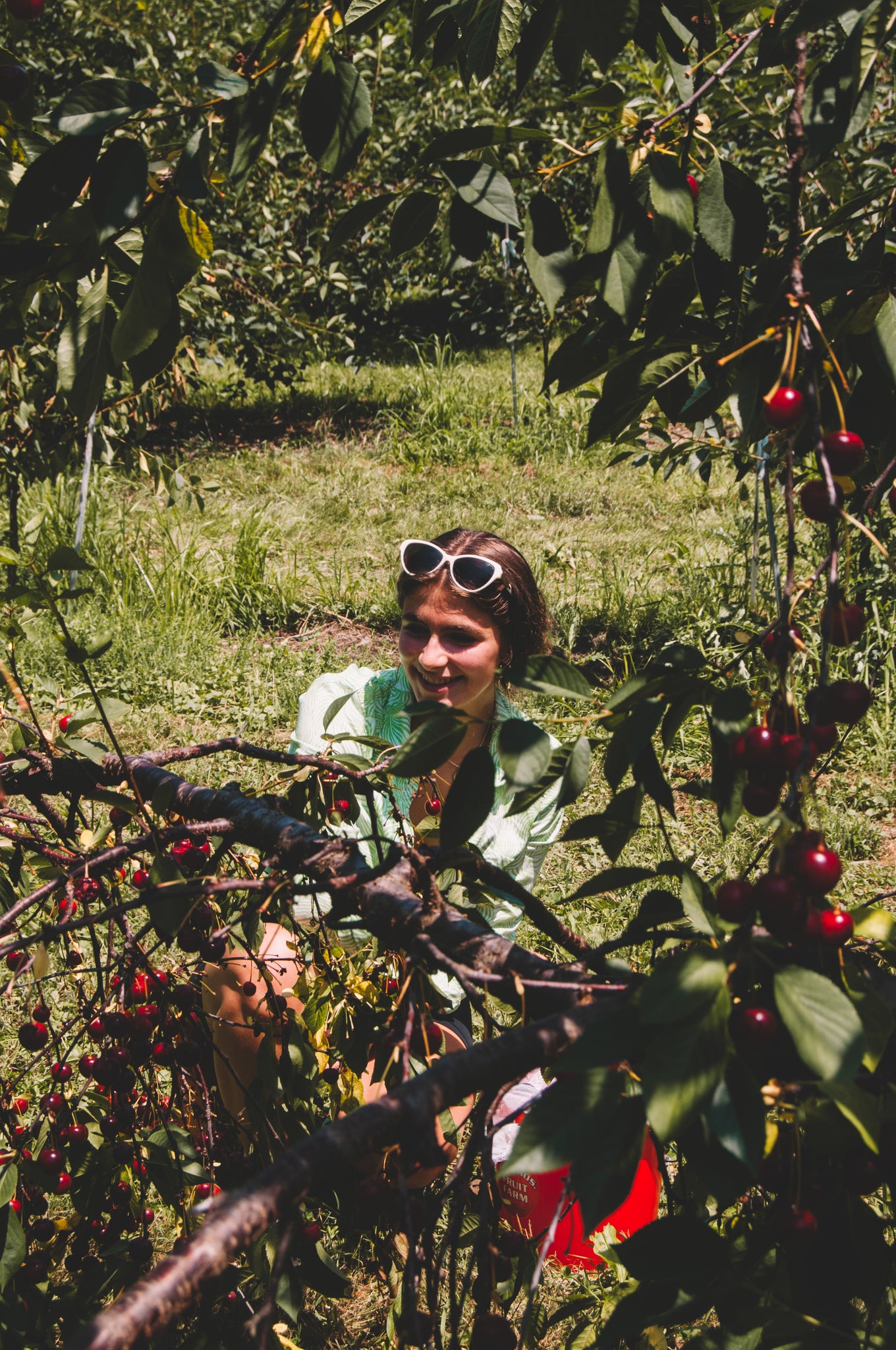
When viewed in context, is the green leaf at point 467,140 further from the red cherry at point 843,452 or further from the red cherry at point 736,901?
the red cherry at point 736,901

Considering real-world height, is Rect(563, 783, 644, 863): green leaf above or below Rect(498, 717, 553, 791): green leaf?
below

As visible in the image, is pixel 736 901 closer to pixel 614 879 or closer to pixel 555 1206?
pixel 614 879

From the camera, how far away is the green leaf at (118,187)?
0.78 meters

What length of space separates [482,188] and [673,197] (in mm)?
162

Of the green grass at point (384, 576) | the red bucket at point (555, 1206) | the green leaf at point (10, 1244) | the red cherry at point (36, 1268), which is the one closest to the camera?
the green leaf at point (10, 1244)

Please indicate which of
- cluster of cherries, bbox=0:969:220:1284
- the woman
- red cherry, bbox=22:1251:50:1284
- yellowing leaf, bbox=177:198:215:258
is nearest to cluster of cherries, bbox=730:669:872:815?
yellowing leaf, bbox=177:198:215:258

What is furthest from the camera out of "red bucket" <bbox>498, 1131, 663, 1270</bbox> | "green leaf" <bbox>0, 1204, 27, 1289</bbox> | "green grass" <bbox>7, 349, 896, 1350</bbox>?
"green grass" <bbox>7, 349, 896, 1350</bbox>

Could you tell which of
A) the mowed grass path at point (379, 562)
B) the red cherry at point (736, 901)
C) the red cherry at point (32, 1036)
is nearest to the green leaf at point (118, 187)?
the red cherry at point (736, 901)

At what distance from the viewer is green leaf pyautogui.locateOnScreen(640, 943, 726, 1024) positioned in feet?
1.97

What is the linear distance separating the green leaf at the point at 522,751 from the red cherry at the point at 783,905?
192mm

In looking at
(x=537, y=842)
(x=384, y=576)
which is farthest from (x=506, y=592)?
(x=384, y=576)

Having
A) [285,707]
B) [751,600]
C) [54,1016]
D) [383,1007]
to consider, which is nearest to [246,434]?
[285,707]

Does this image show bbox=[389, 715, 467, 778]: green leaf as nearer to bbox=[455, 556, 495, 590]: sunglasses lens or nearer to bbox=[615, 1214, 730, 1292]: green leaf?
bbox=[615, 1214, 730, 1292]: green leaf

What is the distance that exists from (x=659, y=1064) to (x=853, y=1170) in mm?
238
